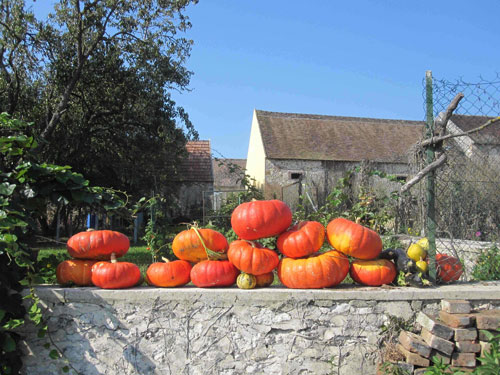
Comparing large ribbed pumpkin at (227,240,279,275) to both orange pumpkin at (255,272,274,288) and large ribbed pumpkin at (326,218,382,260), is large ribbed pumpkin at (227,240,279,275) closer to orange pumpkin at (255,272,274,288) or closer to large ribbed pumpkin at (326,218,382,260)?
orange pumpkin at (255,272,274,288)

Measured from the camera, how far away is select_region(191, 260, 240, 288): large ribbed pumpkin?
3.15m

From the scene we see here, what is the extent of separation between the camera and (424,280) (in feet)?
10.7

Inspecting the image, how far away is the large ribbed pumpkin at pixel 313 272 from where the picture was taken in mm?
3076

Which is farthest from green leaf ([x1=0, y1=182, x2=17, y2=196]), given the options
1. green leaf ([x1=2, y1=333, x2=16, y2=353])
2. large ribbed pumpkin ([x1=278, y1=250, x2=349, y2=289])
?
large ribbed pumpkin ([x1=278, y1=250, x2=349, y2=289])

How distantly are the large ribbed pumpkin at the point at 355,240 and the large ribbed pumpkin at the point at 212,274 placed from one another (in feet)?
2.83

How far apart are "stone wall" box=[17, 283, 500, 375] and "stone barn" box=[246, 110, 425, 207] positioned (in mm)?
15301

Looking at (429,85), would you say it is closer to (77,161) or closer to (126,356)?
(126,356)

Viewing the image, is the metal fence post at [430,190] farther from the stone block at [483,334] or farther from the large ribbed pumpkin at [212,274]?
the large ribbed pumpkin at [212,274]

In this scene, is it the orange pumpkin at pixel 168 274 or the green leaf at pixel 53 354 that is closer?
the green leaf at pixel 53 354

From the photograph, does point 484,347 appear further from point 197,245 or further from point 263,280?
point 197,245

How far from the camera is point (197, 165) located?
20.9 metres

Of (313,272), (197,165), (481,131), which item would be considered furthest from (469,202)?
(197,165)

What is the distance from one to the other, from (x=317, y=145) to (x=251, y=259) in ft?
67.4

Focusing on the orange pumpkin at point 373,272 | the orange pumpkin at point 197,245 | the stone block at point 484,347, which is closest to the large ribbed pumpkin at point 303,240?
the orange pumpkin at point 373,272
